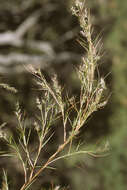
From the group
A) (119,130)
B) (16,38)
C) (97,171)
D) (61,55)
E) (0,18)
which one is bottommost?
(97,171)

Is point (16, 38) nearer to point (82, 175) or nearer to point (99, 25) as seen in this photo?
point (99, 25)

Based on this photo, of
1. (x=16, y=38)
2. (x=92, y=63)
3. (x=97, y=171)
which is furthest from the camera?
(x=97, y=171)

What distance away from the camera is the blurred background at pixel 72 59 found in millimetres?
4027

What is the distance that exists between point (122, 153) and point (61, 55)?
1615mm

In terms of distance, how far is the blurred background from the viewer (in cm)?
403

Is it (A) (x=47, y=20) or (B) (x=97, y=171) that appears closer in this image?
(B) (x=97, y=171)

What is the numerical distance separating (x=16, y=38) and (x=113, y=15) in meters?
1.57

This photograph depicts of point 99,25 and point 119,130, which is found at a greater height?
point 99,25

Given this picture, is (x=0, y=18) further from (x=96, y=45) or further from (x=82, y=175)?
(x=96, y=45)

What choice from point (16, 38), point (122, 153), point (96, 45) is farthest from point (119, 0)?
point (96, 45)

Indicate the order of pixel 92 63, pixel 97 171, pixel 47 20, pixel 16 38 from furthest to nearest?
pixel 47 20, pixel 97 171, pixel 16 38, pixel 92 63

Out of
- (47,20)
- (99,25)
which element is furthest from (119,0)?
(47,20)

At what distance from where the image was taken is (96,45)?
58cm

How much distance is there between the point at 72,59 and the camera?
4203 millimetres
